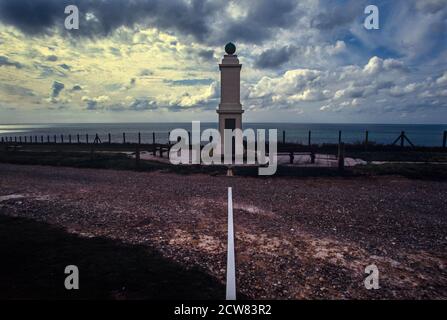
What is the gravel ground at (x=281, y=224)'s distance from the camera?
15.7ft

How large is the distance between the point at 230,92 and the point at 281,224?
13.6 m

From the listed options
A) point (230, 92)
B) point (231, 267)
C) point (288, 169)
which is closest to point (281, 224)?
point (231, 267)

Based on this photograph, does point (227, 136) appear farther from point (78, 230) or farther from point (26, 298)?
→ point (26, 298)

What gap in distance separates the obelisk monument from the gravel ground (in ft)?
21.8

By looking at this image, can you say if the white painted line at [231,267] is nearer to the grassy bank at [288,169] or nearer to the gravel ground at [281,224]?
the gravel ground at [281,224]

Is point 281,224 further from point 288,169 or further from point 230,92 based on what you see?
point 230,92

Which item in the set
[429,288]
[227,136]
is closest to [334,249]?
[429,288]

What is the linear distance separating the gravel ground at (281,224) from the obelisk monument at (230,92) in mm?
6649

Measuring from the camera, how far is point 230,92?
19391 mm

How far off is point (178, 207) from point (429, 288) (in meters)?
6.69

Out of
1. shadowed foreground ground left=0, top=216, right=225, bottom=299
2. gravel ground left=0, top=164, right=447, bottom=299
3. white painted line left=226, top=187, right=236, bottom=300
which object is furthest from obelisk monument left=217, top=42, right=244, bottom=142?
shadowed foreground ground left=0, top=216, right=225, bottom=299

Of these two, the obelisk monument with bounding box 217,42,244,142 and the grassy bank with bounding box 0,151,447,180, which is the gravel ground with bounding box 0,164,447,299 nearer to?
the grassy bank with bounding box 0,151,447,180

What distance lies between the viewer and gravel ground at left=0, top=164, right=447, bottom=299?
15.7ft
